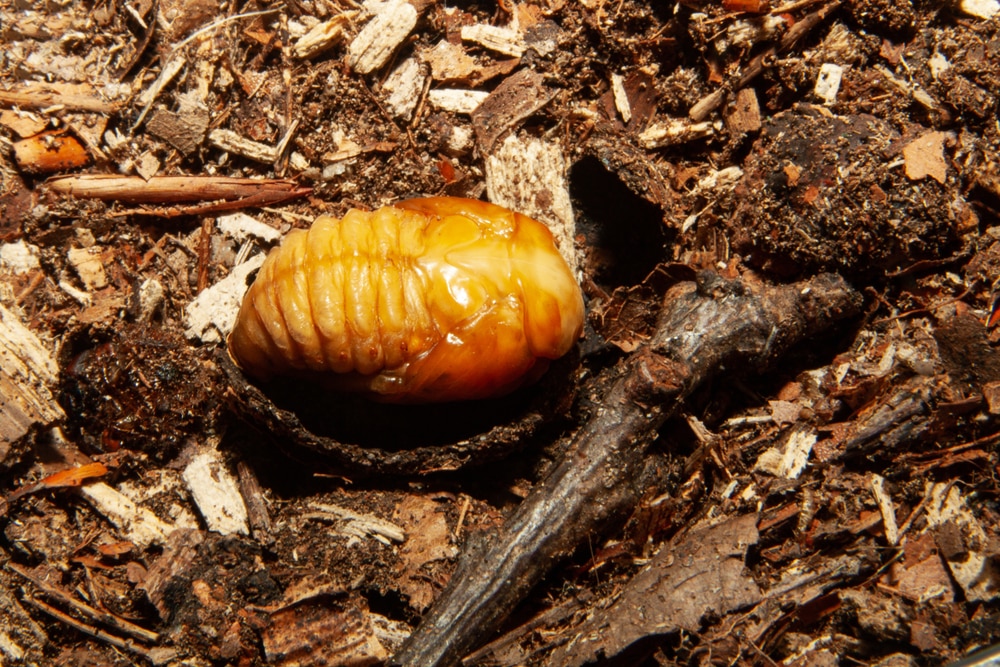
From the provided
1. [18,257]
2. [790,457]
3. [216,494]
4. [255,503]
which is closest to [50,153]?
[18,257]

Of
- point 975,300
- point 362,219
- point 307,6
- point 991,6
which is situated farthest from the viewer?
point 307,6

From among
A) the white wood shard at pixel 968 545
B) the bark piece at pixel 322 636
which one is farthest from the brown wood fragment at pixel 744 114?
the bark piece at pixel 322 636

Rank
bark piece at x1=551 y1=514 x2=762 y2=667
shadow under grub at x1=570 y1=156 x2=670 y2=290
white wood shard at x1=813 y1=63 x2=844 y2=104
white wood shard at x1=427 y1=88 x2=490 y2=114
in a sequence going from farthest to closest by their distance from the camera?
white wood shard at x1=427 y1=88 x2=490 y2=114, shadow under grub at x1=570 y1=156 x2=670 y2=290, white wood shard at x1=813 y1=63 x2=844 y2=104, bark piece at x1=551 y1=514 x2=762 y2=667

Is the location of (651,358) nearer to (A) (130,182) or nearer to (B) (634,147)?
(B) (634,147)

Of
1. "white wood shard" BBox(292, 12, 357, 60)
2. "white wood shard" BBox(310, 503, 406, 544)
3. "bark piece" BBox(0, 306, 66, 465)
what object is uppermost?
"white wood shard" BBox(292, 12, 357, 60)

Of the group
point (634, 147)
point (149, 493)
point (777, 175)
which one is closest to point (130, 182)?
point (149, 493)

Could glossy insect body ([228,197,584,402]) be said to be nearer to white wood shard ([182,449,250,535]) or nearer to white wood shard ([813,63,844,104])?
white wood shard ([182,449,250,535])

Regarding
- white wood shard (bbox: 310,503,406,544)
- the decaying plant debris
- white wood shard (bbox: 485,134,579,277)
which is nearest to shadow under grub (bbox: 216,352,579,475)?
the decaying plant debris
